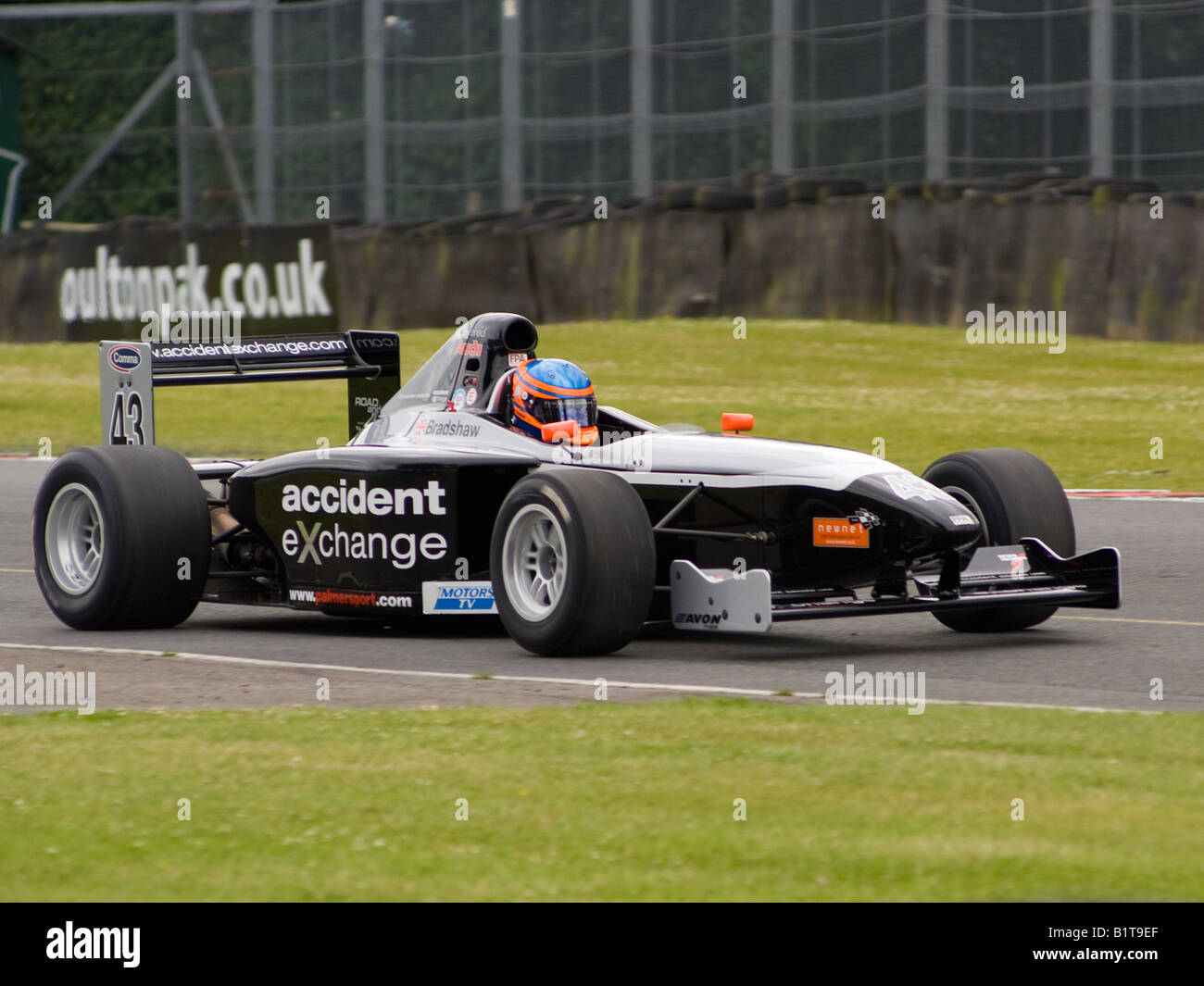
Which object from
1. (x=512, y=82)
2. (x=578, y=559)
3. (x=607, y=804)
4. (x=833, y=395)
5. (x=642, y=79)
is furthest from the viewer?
(x=512, y=82)

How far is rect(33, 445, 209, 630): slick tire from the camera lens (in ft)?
33.9

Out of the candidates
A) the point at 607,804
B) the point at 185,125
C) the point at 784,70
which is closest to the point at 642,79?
the point at 784,70

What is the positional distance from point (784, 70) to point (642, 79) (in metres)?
1.92

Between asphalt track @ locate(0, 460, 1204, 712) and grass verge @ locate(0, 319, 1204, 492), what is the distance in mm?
6983

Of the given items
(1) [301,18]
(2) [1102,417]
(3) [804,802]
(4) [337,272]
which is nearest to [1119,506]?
(2) [1102,417]

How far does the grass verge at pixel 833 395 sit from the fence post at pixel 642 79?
8.42 ft

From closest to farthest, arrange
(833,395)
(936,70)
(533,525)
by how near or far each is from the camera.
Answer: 1. (533,525)
2. (936,70)
3. (833,395)

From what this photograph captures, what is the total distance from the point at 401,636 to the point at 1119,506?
6.55 m

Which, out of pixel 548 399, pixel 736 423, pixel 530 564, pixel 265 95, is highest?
pixel 265 95

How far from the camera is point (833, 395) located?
74.6 ft

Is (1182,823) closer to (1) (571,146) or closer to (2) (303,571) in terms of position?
(2) (303,571)

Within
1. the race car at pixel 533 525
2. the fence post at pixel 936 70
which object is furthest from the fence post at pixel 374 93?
the race car at pixel 533 525

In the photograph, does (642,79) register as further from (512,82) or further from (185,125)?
(185,125)

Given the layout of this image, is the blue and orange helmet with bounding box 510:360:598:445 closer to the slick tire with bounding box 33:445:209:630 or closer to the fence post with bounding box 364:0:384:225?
the slick tire with bounding box 33:445:209:630
